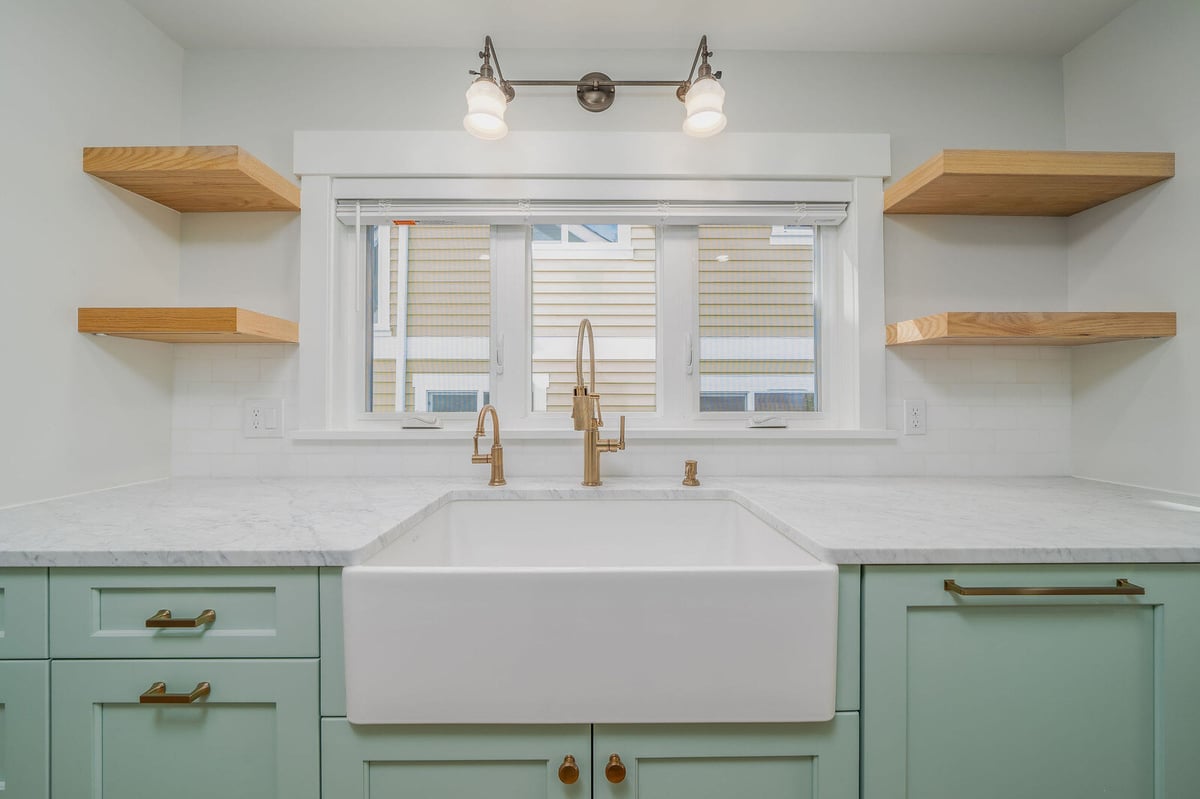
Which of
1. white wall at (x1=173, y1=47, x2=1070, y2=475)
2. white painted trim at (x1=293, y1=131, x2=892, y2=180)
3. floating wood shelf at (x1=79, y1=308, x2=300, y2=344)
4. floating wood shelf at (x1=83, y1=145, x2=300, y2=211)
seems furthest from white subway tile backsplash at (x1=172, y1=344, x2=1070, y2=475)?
white painted trim at (x1=293, y1=131, x2=892, y2=180)

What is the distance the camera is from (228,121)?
173cm

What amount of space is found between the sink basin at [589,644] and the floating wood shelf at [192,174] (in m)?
1.24

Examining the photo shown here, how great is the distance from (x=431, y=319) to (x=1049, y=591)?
1.78 m

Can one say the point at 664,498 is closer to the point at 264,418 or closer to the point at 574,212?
the point at 574,212

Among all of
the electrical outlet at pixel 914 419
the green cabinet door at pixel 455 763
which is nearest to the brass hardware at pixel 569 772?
the green cabinet door at pixel 455 763

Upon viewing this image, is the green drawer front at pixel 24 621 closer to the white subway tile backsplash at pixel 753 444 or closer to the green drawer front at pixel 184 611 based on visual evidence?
the green drawer front at pixel 184 611

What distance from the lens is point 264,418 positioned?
1700mm

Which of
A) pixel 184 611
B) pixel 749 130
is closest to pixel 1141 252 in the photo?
pixel 749 130

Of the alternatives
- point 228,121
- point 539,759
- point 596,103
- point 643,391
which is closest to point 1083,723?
point 539,759

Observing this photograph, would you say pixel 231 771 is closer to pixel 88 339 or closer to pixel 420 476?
pixel 420 476

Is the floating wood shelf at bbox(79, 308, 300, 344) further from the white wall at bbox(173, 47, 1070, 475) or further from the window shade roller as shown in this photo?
the window shade roller

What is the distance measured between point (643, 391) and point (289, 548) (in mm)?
1195

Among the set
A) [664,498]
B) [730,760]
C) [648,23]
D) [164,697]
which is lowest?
[730,760]

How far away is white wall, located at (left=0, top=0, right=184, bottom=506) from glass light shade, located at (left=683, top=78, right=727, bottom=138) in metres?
1.68
